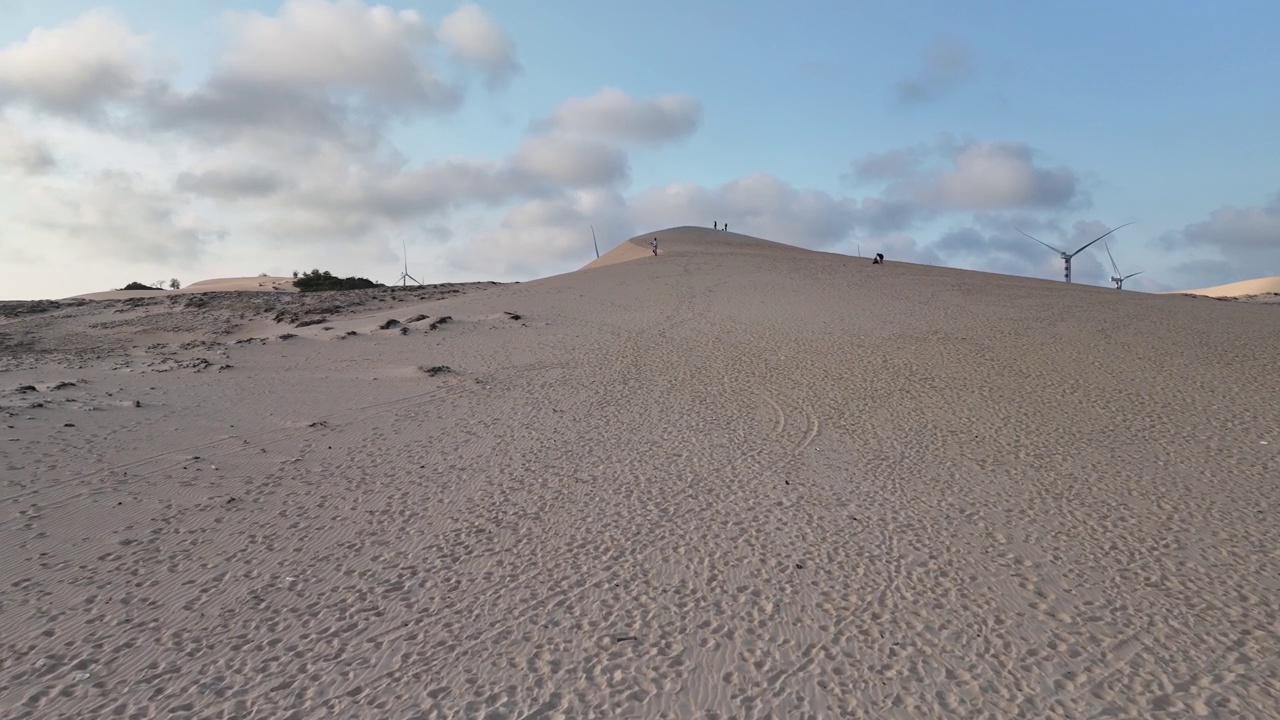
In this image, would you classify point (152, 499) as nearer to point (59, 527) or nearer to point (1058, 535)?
point (59, 527)

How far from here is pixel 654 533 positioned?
7133mm

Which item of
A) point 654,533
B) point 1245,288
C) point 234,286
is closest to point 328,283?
point 234,286

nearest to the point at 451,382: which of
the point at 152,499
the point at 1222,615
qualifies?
the point at 152,499

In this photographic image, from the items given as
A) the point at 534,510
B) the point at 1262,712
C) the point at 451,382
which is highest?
the point at 451,382

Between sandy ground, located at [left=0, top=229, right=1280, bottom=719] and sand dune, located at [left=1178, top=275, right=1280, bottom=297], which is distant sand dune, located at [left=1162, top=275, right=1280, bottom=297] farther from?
sandy ground, located at [left=0, top=229, right=1280, bottom=719]

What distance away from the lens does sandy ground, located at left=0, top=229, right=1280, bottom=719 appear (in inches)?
197

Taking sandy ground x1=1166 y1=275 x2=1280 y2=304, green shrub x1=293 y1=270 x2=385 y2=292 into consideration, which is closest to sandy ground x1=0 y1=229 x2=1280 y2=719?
green shrub x1=293 y1=270 x2=385 y2=292

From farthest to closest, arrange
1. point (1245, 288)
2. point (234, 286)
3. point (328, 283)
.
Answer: point (1245, 288) → point (234, 286) → point (328, 283)

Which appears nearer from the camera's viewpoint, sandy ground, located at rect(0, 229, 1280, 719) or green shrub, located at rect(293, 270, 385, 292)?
sandy ground, located at rect(0, 229, 1280, 719)

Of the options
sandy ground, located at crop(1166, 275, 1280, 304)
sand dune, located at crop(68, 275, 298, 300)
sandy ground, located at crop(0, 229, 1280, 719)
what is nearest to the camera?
sandy ground, located at crop(0, 229, 1280, 719)

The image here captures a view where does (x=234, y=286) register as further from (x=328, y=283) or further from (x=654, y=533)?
(x=654, y=533)

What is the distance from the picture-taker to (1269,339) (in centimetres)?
1557

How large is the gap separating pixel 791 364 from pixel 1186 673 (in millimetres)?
9019

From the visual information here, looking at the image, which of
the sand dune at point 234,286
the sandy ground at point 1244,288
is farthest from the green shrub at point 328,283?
the sandy ground at point 1244,288
